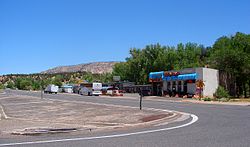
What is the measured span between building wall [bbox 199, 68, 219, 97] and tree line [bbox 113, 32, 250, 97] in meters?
3.09

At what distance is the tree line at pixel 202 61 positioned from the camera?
221 feet

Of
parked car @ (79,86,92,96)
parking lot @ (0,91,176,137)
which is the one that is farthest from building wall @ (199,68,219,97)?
parking lot @ (0,91,176,137)

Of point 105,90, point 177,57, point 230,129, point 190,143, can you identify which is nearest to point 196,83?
point 105,90

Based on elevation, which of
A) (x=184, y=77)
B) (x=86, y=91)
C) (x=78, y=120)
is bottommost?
(x=78, y=120)

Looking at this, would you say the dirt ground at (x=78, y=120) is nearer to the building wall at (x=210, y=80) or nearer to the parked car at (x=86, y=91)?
the building wall at (x=210, y=80)

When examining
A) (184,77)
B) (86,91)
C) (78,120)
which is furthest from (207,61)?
(78,120)

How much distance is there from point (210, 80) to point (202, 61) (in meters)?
41.3

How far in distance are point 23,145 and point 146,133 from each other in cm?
450

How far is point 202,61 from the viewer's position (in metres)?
105

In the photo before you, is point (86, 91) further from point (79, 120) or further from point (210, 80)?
point (79, 120)

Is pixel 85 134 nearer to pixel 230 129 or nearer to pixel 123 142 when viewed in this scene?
pixel 123 142

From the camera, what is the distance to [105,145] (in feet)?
39.0

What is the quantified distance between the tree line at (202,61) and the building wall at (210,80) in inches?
122

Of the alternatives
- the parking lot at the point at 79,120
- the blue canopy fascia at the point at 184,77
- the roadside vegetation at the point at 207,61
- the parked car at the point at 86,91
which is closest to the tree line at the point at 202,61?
the roadside vegetation at the point at 207,61
